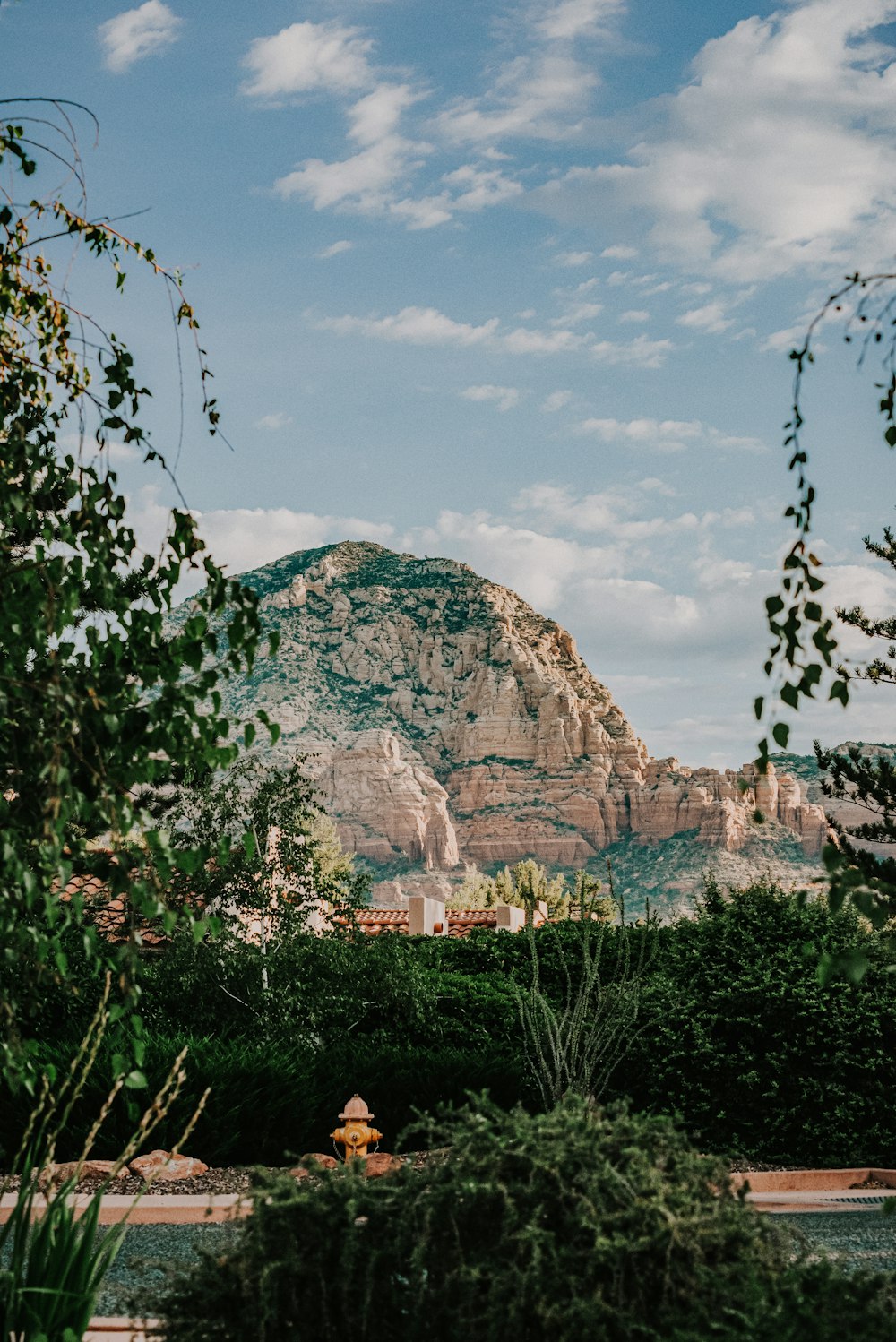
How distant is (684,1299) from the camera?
233cm

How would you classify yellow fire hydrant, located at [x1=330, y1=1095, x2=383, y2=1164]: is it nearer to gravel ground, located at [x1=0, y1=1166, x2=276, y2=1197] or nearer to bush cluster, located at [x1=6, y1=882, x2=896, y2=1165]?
gravel ground, located at [x1=0, y1=1166, x2=276, y2=1197]

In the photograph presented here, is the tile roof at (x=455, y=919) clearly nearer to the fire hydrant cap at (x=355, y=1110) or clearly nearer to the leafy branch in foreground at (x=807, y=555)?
the fire hydrant cap at (x=355, y=1110)

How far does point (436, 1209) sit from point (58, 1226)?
1.20m

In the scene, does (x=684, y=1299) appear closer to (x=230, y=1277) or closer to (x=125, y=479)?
(x=230, y=1277)

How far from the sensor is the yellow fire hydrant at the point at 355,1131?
750 cm

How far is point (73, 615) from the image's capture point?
2691mm

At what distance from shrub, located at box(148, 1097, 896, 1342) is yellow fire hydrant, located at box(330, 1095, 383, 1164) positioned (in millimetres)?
5138

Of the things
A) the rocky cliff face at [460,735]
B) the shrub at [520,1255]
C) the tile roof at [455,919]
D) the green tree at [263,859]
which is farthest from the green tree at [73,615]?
the rocky cliff face at [460,735]

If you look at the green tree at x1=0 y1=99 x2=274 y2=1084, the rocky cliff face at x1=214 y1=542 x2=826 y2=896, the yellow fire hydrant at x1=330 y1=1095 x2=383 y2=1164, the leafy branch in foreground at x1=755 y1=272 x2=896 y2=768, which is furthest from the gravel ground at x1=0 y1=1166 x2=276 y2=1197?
the rocky cliff face at x1=214 y1=542 x2=826 y2=896

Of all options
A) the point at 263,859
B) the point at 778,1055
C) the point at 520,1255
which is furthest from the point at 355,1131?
the point at 520,1255

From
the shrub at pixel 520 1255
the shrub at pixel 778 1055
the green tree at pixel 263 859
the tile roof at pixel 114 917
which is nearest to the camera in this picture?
the shrub at pixel 520 1255

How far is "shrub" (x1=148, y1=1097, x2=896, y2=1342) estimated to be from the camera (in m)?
2.28

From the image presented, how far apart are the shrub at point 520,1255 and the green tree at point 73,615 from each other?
0.69 metres

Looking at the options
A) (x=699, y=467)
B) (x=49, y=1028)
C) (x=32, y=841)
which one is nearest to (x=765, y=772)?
(x=32, y=841)
